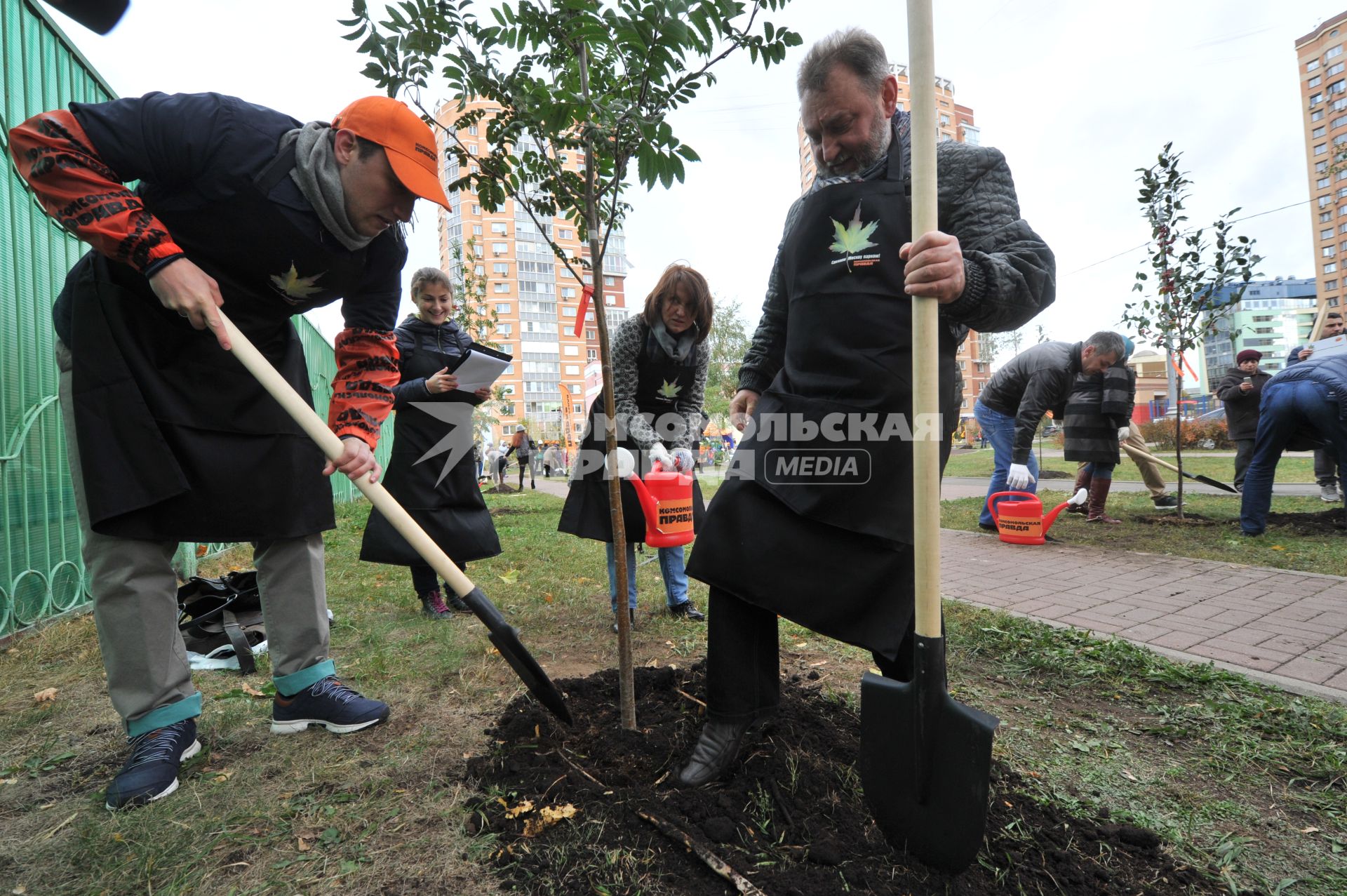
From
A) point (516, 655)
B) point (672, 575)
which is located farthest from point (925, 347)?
point (672, 575)

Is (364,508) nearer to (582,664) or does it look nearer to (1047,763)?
(582,664)

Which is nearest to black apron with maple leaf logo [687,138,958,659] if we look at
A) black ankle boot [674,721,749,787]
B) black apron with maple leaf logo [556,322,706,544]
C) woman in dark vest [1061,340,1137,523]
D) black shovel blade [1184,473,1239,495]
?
black ankle boot [674,721,749,787]

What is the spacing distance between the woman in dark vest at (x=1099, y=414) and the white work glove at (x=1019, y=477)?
Result: 2.23ft

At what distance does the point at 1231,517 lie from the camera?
6258 mm

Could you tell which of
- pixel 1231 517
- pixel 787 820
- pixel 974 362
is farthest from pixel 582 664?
pixel 974 362

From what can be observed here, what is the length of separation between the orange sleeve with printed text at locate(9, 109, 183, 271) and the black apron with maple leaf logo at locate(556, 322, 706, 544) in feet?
6.34

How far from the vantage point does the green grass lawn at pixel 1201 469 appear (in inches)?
407

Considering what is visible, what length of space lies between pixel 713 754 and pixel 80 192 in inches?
86.4

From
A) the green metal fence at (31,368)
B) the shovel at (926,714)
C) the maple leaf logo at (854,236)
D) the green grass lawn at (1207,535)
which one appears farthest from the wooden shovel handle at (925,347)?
the green grass lawn at (1207,535)

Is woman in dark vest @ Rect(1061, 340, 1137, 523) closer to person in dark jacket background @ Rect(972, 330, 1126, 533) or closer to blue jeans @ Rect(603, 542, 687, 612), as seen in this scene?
person in dark jacket background @ Rect(972, 330, 1126, 533)

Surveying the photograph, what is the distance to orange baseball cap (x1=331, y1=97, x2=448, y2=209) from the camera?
1770mm

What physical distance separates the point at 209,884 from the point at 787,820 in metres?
1.27

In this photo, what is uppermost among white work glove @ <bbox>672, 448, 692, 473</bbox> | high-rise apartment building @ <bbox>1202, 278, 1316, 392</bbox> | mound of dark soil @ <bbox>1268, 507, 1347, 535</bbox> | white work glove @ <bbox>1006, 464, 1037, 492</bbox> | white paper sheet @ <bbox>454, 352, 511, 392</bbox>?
high-rise apartment building @ <bbox>1202, 278, 1316, 392</bbox>

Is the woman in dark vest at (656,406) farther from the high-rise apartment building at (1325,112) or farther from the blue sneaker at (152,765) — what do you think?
the high-rise apartment building at (1325,112)
